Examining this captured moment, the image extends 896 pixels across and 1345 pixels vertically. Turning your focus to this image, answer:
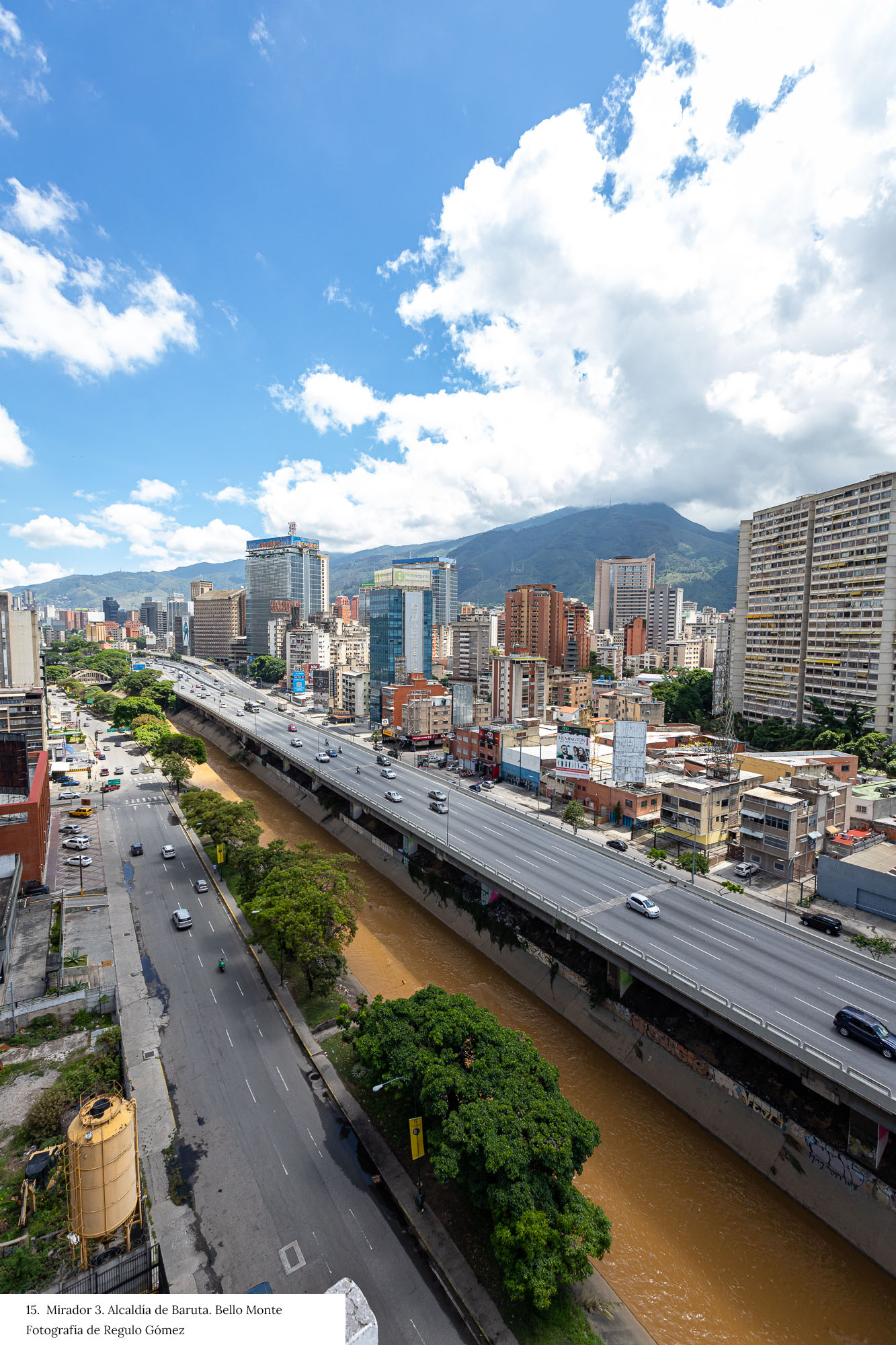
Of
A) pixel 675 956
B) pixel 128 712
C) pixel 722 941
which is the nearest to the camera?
pixel 675 956

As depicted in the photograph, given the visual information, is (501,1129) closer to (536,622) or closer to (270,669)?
(536,622)

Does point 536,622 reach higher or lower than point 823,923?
higher

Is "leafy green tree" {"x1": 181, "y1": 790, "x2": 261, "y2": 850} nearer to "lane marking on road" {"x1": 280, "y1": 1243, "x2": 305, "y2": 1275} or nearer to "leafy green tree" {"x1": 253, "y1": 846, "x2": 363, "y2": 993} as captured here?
"leafy green tree" {"x1": 253, "y1": 846, "x2": 363, "y2": 993}

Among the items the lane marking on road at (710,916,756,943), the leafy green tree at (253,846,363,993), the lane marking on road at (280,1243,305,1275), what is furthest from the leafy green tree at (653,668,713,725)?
the lane marking on road at (280,1243,305,1275)

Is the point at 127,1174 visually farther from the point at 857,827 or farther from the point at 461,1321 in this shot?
the point at 857,827

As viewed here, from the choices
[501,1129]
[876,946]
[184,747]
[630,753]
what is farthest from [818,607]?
[184,747]

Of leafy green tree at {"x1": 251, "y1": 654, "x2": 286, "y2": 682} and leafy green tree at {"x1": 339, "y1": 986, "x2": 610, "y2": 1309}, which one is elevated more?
A: leafy green tree at {"x1": 251, "y1": 654, "x2": 286, "y2": 682}

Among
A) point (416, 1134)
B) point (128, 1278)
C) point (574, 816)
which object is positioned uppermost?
point (574, 816)
